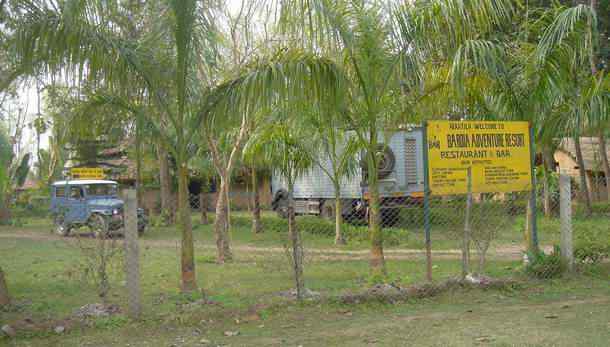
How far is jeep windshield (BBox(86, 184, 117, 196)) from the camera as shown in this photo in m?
19.5

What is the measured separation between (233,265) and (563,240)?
5759mm

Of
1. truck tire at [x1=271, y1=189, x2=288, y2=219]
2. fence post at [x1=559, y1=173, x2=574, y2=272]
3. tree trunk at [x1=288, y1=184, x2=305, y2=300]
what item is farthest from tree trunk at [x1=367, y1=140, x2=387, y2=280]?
truck tire at [x1=271, y1=189, x2=288, y2=219]

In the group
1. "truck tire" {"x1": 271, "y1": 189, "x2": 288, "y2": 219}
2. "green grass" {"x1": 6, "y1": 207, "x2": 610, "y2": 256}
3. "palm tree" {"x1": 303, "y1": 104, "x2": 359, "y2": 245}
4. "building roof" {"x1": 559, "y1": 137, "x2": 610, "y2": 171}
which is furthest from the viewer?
"building roof" {"x1": 559, "y1": 137, "x2": 610, "y2": 171}

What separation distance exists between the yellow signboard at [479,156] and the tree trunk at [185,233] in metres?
3.11

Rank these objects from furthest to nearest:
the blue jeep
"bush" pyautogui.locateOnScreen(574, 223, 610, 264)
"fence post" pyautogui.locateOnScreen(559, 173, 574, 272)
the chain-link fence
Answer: the blue jeep → "bush" pyautogui.locateOnScreen(574, 223, 610, 264) → "fence post" pyautogui.locateOnScreen(559, 173, 574, 272) → the chain-link fence

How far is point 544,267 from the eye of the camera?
8.36 m

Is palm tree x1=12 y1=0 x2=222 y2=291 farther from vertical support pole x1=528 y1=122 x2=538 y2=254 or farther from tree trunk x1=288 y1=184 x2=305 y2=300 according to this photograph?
vertical support pole x1=528 y1=122 x2=538 y2=254

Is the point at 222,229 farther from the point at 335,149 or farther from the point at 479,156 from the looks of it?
the point at 479,156

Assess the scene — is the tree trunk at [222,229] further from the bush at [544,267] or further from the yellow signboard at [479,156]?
the bush at [544,267]

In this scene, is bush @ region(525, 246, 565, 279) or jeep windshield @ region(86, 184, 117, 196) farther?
jeep windshield @ region(86, 184, 117, 196)

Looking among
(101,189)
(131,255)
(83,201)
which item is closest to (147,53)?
(131,255)

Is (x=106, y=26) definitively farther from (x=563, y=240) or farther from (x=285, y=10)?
(x=563, y=240)

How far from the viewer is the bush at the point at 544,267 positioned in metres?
8.38

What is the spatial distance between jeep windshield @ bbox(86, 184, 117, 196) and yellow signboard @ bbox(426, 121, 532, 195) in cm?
1449
